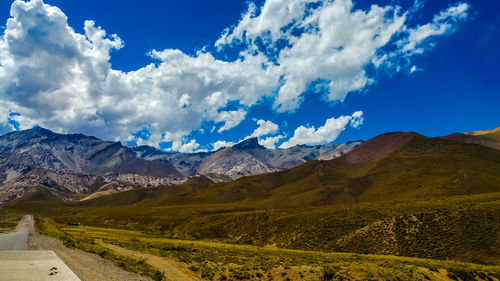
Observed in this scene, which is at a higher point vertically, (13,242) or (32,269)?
(32,269)

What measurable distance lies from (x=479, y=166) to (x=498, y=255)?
172 metres

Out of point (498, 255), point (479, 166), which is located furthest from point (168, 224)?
point (479, 166)

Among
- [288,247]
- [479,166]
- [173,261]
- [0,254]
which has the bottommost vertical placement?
[288,247]

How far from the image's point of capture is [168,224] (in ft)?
427

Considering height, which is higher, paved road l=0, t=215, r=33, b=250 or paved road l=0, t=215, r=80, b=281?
paved road l=0, t=215, r=80, b=281

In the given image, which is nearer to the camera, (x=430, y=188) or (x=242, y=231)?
(x=242, y=231)

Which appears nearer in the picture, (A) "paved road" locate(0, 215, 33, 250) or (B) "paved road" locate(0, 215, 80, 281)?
(B) "paved road" locate(0, 215, 80, 281)

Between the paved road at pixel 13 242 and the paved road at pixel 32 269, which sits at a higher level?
the paved road at pixel 32 269

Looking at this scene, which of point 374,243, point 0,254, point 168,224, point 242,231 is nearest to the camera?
point 0,254

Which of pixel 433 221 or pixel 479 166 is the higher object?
pixel 479 166

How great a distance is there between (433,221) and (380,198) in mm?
106048

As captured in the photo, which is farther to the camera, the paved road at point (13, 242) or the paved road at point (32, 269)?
the paved road at point (13, 242)

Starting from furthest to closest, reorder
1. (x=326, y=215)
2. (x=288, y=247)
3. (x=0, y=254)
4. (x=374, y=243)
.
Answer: (x=326, y=215)
(x=288, y=247)
(x=374, y=243)
(x=0, y=254)

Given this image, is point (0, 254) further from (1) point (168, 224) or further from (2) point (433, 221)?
(1) point (168, 224)
